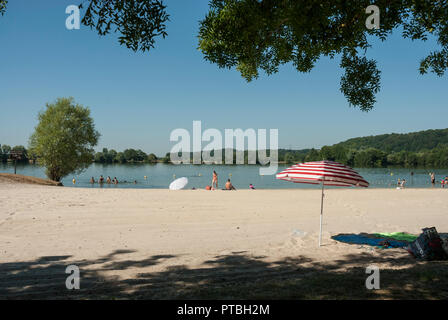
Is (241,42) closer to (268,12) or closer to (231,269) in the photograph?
(268,12)

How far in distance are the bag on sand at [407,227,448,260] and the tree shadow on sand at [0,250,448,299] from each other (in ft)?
1.13

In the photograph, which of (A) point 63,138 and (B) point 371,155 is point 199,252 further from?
(B) point 371,155

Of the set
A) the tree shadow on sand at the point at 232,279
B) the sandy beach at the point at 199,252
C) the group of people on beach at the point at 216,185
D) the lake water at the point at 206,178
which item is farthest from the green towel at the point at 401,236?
the lake water at the point at 206,178

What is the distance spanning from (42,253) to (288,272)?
6.04 metres

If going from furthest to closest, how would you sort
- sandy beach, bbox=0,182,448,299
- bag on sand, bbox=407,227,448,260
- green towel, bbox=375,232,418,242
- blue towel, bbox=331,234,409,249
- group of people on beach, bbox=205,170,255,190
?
group of people on beach, bbox=205,170,255,190 < green towel, bbox=375,232,418,242 < blue towel, bbox=331,234,409,249 < bag on sand, bbox=407,227,448,260 < sandy beach, bbox=0,182,448,299

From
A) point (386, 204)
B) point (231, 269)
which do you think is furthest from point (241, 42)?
point (386, 204)

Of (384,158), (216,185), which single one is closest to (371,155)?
(384,158)

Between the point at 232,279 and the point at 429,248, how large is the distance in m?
5.08

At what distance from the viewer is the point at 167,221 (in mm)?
11633

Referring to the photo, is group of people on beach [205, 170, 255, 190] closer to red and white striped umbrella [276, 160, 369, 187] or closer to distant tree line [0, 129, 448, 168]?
red and white striped umbrella [276, 160, 369, 187]

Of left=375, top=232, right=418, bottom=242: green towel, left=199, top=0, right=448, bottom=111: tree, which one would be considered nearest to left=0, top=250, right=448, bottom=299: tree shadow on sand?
left=375, top=232, right=418, bottom=242: green towel

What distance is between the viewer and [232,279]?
5.54 meters

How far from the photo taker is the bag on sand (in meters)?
7.03
